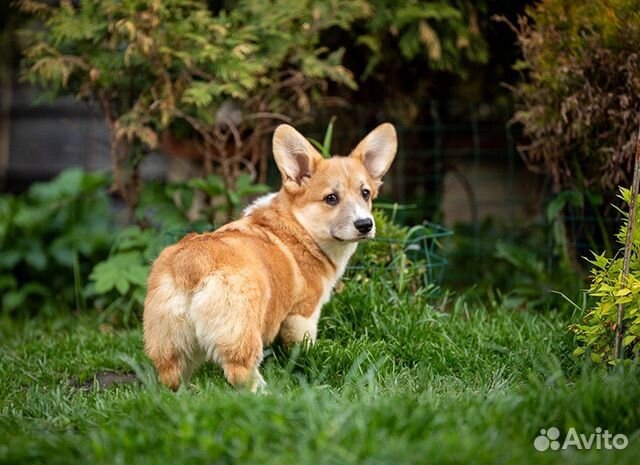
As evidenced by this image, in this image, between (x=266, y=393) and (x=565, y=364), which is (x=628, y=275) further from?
(x=266, y=393)

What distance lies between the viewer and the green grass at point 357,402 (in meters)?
2.32

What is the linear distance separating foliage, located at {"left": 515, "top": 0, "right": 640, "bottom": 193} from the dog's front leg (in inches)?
76.0

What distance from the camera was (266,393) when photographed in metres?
2.85

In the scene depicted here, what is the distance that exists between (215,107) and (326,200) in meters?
1.63

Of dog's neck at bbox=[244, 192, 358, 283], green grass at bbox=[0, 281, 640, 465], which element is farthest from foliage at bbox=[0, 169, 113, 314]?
dog's neck at bbox=[244, 192, 358, 283]

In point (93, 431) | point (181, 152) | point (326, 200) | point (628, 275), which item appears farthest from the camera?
point (181, 152)

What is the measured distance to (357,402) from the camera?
271cm

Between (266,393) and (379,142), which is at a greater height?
(379,142)

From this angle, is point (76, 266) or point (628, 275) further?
point (76, 266)

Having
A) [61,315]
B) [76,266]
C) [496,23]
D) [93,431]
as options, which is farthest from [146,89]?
[93,431]

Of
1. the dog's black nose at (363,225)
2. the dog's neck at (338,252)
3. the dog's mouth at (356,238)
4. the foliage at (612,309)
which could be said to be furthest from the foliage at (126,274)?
the foliage at (612,309)

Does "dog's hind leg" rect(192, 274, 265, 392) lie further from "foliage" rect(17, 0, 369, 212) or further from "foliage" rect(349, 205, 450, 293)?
"foliage" rect(17, 0, 369, 212)

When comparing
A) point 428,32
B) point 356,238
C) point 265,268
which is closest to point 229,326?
point 265,268

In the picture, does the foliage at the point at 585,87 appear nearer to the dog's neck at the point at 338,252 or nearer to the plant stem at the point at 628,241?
→ the plant stem at the point at 628,241
